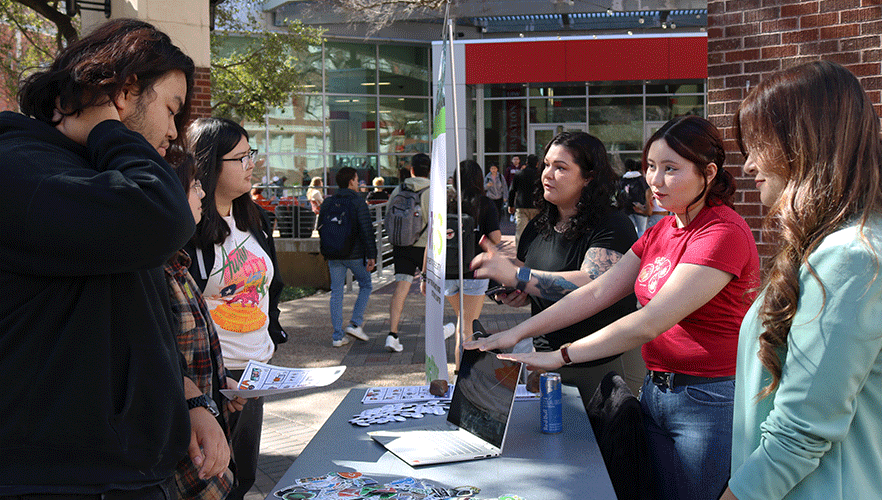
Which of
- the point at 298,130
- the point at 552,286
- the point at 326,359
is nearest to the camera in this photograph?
the point at 552,286

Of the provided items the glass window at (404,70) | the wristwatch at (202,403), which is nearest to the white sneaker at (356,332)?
the wristwatch at (202,403)

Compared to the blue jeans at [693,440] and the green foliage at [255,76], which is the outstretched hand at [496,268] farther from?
the green foliage at [255,76]

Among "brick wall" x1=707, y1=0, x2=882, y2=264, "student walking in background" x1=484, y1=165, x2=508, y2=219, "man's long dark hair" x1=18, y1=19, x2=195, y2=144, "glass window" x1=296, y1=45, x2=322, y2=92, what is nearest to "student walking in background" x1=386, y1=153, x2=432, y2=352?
"brick wall" x1=707, y1=0, x2=882, y2=264

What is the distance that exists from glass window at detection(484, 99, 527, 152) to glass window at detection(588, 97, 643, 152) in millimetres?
2294

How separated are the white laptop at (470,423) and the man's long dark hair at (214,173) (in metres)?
1.18

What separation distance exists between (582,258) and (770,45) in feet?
9.70

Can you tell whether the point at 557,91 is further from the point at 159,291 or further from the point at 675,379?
the point at 159,291

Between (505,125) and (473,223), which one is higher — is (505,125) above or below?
above

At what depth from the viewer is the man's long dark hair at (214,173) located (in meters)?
3.13

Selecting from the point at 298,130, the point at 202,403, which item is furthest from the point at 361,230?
the point at 298,130

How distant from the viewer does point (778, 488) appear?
1460mm

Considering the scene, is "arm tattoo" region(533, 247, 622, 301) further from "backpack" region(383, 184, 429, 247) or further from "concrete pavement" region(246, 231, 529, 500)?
"backpack" region(383, 184, 429, 247)

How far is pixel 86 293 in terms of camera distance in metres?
1.47

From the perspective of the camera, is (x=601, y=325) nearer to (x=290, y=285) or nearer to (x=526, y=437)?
(x=526, y=437)
